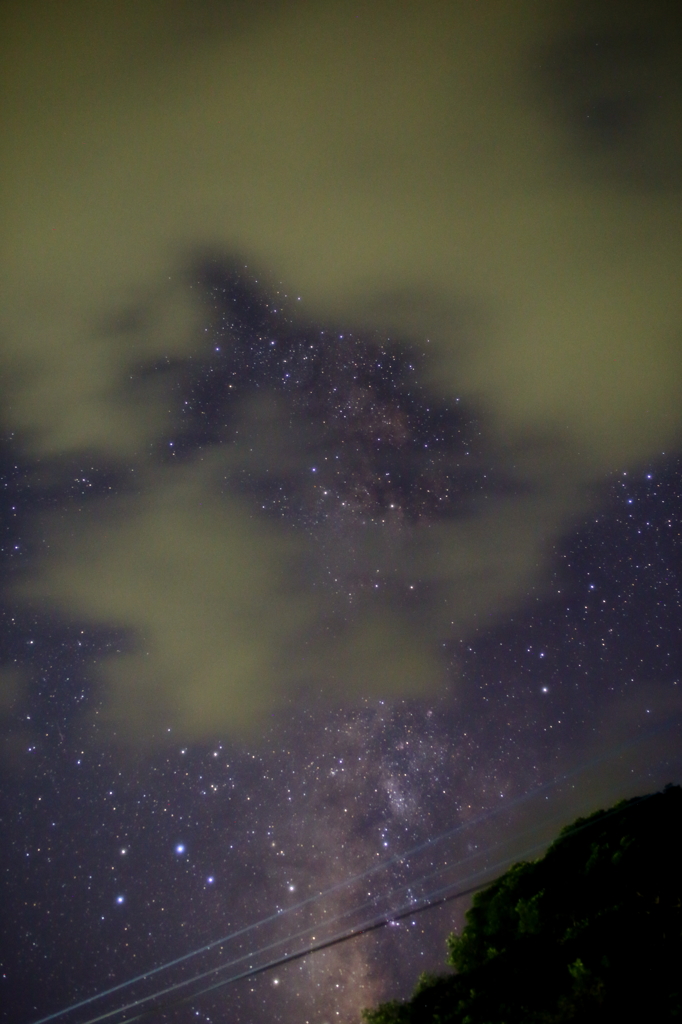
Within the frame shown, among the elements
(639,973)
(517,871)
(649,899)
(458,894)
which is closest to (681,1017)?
(639,973)

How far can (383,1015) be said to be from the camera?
13.4 metres

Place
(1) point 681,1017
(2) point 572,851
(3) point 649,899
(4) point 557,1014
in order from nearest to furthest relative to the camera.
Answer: (1) point 681,1017 < (4) point 557,1014 < (3) point 649,899 < (2) point 572,851

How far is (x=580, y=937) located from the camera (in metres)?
11.2

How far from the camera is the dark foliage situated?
34.2ft

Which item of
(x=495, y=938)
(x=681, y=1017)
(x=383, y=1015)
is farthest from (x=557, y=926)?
(x=383, y=1015)

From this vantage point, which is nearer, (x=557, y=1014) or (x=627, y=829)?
(x=557, y=1014)

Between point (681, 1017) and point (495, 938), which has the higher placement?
point (495, 938)

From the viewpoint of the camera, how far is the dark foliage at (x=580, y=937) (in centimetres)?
1041

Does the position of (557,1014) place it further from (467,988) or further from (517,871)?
(517,871)

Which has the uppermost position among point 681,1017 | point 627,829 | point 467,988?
point 627,829

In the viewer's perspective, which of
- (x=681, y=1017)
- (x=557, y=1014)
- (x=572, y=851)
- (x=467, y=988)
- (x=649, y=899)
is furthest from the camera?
(x=572, y=851)

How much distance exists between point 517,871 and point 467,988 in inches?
77.1

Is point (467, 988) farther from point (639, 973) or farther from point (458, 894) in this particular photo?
point (639, 973)

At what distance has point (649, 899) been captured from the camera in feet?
36.9
